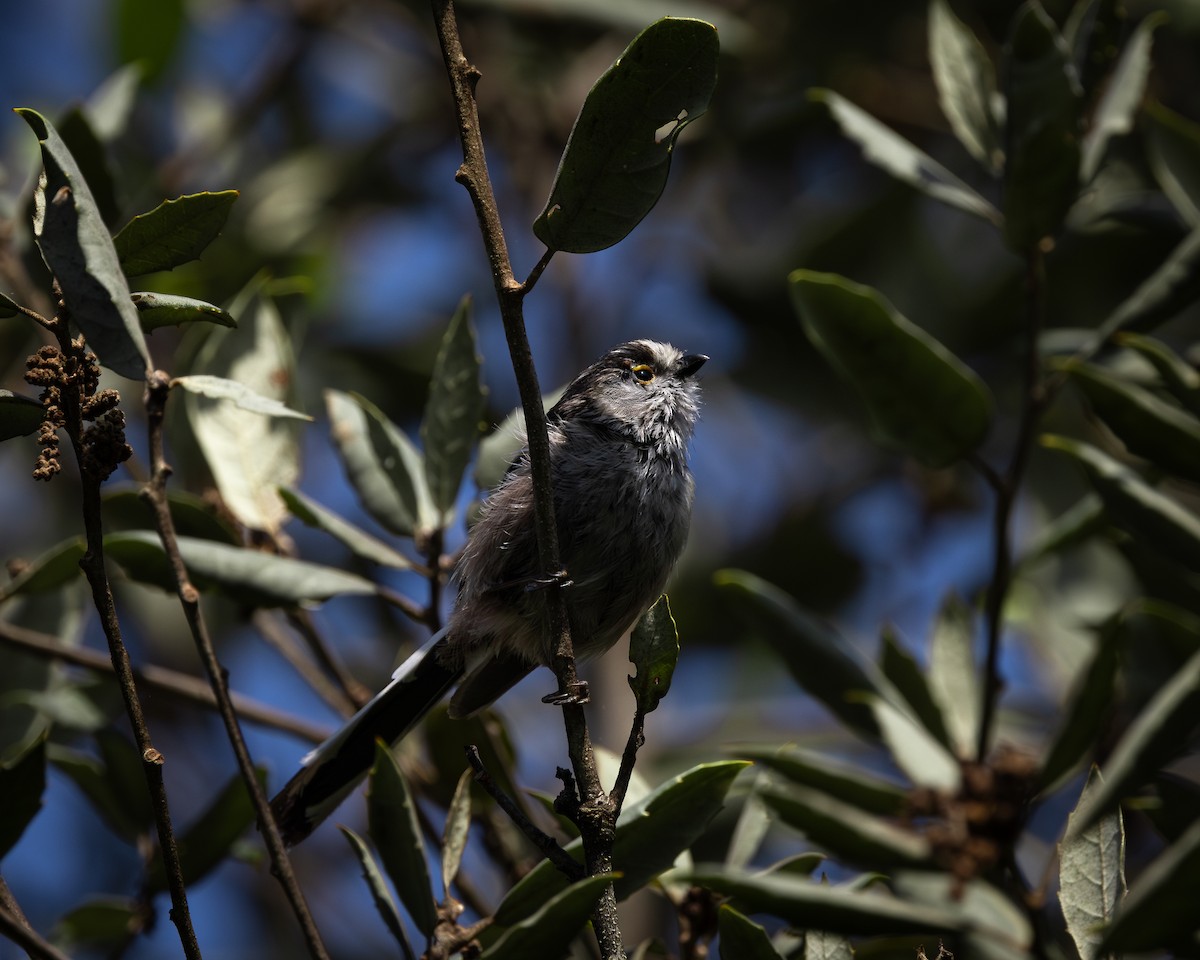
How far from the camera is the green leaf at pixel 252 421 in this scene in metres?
2.92

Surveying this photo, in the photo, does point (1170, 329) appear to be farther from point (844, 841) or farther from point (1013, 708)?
point (844, 841)

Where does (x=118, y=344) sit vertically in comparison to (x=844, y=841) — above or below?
above

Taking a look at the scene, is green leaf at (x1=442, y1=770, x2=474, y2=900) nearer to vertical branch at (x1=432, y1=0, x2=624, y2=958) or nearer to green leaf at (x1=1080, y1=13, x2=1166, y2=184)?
vertical branch at (x1=432, y1=0, x2=624, y2=958)

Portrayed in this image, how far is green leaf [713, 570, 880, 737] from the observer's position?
9.05 ft

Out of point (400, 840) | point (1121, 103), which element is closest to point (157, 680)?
point (400, 840)

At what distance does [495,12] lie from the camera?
15.8ft

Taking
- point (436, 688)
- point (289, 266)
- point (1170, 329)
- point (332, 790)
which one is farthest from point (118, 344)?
point (1170, 329)

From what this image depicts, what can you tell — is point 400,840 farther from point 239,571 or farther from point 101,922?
point 101,922

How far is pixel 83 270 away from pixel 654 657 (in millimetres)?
1019

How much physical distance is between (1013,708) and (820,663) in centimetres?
165

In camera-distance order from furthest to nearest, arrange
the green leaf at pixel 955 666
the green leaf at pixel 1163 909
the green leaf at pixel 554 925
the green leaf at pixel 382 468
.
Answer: the green leaf at pixel 955 666, the green leaf at pixel 382 468, the green leaf at pixel 554 925, the green leaf at pixel 1163 909

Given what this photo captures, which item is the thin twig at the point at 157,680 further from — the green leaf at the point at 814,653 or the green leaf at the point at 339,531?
the green leaf at the point at 814,653

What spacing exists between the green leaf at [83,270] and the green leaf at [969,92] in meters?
2.04

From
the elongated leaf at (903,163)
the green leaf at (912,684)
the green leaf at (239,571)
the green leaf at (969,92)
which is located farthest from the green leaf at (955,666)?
the green leaf at (239,571)
